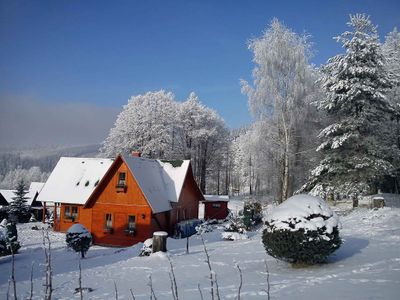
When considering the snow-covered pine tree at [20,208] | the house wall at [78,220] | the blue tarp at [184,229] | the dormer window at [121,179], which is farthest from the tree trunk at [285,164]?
the snow-covered pine tree at [20,208]

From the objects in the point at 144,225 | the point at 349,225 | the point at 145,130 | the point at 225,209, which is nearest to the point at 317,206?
the point at 349,225

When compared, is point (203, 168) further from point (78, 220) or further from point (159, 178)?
point (78, 220)

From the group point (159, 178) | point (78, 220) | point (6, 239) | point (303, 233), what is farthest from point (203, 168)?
point (303, 233)

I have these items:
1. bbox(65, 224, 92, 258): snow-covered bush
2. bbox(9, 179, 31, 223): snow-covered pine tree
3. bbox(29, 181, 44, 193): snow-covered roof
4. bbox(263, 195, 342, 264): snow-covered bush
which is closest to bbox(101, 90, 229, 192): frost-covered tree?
bbox(29, 181, 44, 193): snow-covered roof

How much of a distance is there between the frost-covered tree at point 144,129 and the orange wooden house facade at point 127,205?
59.7 ft

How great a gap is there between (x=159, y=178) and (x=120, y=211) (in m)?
4.20

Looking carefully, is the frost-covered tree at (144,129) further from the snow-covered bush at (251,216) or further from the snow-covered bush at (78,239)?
the snow-covered bush at (78,239)

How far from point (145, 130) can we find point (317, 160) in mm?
24636

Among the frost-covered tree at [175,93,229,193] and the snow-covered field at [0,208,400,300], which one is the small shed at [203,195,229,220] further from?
the snow-covered field at [0,208,400,300]

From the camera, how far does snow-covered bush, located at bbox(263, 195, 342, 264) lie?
10.4 meters

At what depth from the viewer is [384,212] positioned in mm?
20203

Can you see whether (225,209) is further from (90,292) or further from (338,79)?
(90,292)

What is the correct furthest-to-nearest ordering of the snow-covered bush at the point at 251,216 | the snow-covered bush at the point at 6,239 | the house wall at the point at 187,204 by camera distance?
the house wall at the point at 187,204 < the snow-covered bush at the point at 251,216 < the snow-covered bush at the point at 6,239

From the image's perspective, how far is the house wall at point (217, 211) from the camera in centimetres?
3588
